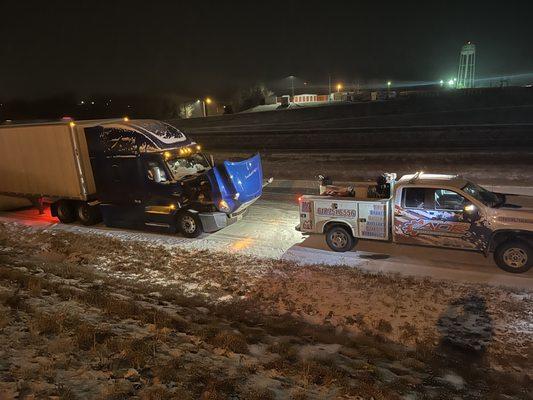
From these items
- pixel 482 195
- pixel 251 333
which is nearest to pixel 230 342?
pixel 251 333

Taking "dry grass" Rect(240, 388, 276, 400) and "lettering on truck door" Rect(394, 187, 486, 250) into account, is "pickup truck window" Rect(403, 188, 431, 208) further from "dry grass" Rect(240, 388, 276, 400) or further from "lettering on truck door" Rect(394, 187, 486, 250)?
"dry grass" Rect(240, 388, 276, 400)

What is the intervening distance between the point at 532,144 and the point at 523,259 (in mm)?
15983

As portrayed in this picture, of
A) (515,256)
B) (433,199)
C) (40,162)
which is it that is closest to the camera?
(515,256)

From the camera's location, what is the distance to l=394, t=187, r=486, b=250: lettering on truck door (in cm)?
909

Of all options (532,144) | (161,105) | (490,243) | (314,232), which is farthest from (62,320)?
(161,105)

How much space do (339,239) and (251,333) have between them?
433cm

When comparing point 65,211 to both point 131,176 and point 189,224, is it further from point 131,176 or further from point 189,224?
point 189,224

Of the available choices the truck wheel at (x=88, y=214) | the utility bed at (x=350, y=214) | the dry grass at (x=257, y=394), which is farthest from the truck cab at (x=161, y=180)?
the dry grass at (x=257, y=394)

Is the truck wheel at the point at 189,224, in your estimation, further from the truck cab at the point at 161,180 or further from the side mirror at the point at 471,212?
the side mirror at the point at 471,212

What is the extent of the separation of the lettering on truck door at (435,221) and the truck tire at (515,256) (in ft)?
1.28

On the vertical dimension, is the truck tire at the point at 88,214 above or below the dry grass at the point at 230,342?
above

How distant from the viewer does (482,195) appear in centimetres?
941

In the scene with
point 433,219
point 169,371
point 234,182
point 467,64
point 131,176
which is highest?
point 467,64

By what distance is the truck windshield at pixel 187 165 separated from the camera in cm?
1288
